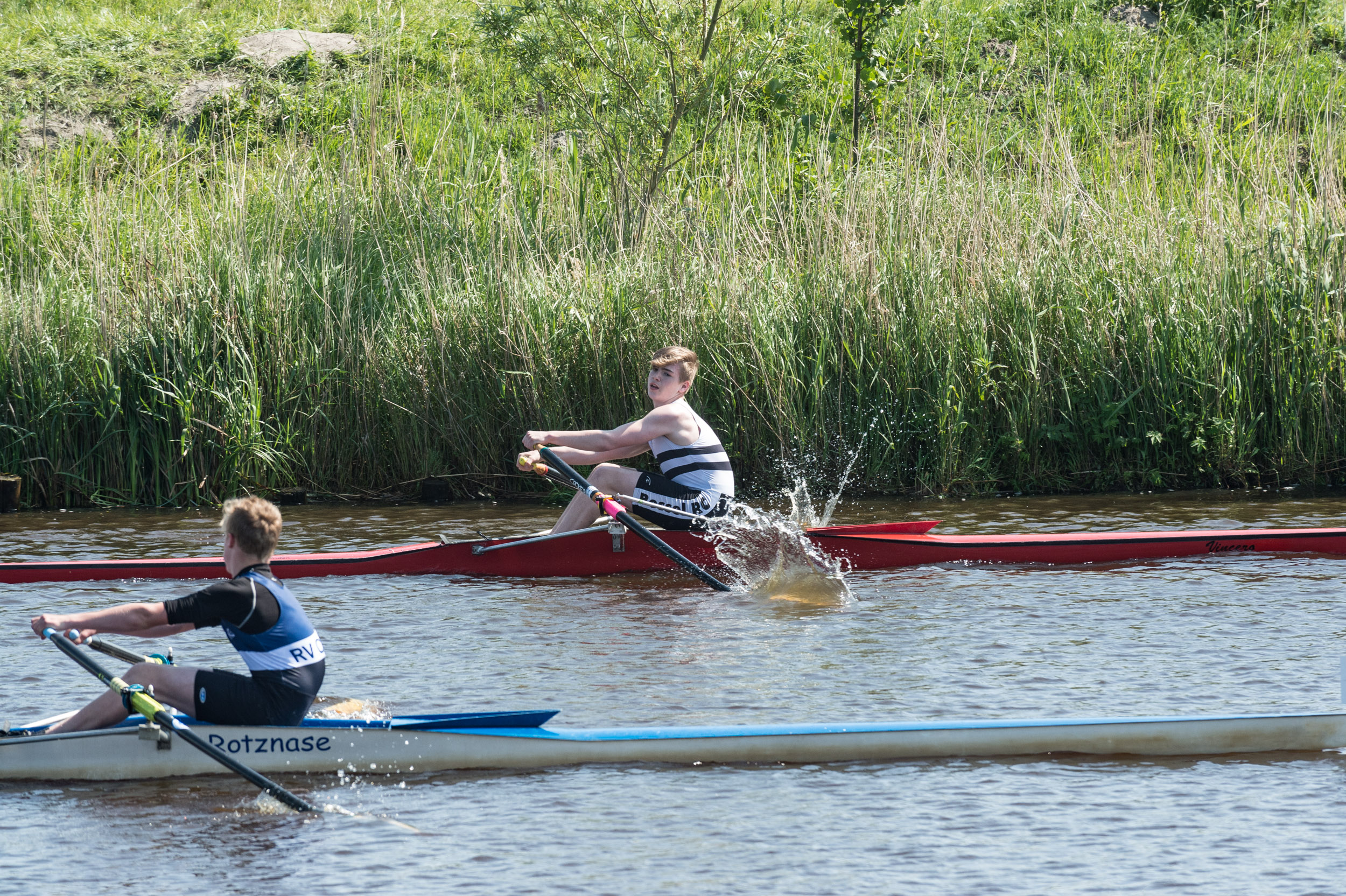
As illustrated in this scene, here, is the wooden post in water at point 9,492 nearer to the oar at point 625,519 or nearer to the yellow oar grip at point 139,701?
the oar at point 625,519

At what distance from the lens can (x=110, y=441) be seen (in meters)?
10.2

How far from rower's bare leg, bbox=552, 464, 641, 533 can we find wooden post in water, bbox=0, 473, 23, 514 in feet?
14.3

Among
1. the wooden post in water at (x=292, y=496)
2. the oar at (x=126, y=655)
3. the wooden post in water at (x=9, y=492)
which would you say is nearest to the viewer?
the oar at (x=126, y=655)

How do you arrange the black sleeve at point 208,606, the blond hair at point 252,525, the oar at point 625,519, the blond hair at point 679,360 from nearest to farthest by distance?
the black sleeve at point 208,606, the blond hair at point 252,525, the oar at point 625,519, the blond hair at point 679,360

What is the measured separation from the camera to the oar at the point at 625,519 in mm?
7719

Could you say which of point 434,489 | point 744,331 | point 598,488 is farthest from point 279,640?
point 434,489

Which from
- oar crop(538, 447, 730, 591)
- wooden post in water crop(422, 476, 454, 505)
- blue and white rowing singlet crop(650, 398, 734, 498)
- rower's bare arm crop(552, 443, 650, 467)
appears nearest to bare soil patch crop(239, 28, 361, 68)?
wooden post in water crop(422, 476, 454, 505)

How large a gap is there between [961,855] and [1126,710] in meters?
1.50

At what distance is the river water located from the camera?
4043 mm

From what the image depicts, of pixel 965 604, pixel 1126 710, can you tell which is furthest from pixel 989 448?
pixel 1126 710

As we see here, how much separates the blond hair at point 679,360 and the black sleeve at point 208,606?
11.9 feet

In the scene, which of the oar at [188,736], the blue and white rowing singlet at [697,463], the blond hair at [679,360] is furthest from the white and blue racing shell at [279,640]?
the blue and white rowing singlet at [697,463]

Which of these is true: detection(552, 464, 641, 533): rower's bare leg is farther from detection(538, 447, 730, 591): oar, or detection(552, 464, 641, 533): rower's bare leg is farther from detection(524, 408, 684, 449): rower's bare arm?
detection(538, 447, 730, 591): oar

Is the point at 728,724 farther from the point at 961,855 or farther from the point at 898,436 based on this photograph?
the point at 898,436
